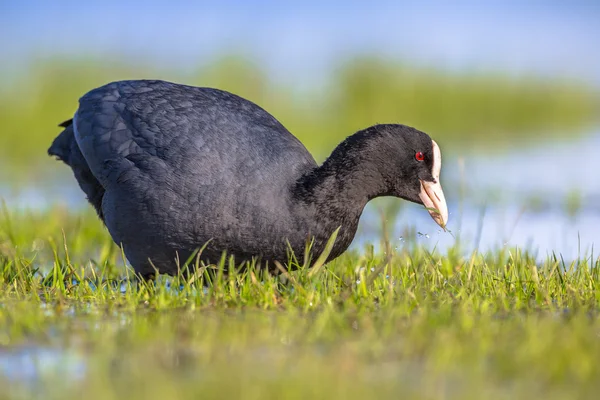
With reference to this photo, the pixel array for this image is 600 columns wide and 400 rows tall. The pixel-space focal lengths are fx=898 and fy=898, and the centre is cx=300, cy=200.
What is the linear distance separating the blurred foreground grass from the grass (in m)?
5.70

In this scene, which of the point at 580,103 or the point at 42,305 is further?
the point at 580,103

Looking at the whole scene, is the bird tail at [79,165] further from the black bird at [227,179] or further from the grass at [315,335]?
the grass at [315,335]

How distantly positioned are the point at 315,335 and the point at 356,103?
34.2ft

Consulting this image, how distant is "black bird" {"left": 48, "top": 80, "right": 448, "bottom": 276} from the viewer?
453cm

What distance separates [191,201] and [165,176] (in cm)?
22

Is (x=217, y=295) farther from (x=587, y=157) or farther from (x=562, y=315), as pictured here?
(x=587, y=157)

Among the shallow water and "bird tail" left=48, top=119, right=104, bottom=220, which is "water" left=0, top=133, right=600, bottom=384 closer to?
the shallow water

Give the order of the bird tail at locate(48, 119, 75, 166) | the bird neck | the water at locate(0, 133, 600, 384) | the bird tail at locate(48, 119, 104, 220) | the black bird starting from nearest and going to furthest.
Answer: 1. the black bird
2. the bird neck
3. the bird tail at locate(48, 119, 104, 220)
4. the bird tail at locate(48, 119, 75, 166)
5. the water at locate(0, 133, 600, 384)

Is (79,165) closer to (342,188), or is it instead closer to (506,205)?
(342,188)

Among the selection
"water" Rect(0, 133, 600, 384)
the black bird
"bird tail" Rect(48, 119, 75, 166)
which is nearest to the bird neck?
the black bird

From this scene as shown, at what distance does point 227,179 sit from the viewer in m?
4.55

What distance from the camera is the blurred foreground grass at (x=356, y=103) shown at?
11.6 metres

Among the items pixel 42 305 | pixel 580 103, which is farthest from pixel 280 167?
pixel 580 103

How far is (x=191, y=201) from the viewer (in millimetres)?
4520
